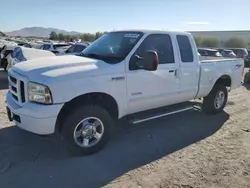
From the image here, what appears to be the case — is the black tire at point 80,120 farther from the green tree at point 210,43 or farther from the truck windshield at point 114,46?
the green tree at point 210,43

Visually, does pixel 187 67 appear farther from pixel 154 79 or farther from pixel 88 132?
pixel 88 132

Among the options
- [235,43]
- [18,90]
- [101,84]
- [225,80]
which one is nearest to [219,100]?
[225,80]

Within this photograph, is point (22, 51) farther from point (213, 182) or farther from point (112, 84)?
point (213, 182)

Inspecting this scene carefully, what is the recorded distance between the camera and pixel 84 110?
4297 mm

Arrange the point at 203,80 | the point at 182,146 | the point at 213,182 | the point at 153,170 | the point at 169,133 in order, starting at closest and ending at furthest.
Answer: the point at 213,182 < the point at 153,170 < the point at 182,146 < the point at 169,133 < the point at 203,80

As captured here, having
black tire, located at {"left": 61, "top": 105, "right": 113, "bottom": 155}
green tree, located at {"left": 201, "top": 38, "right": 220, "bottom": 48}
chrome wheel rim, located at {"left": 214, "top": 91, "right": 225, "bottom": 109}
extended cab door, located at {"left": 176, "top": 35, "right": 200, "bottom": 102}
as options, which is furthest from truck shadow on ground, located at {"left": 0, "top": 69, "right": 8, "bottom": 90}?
green tree, located at {"left": 201, "top": 38, "right": 220, "bottom": 48}

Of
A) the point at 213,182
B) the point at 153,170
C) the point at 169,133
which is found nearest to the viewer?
the point at 213,182

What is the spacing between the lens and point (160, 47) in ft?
17.9

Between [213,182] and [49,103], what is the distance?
8.39ft

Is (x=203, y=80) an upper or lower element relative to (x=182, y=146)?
upper

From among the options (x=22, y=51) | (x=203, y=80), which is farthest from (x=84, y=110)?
(x=22, y=51)

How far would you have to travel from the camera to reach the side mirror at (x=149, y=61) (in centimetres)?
458

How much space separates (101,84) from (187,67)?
228 centimetres

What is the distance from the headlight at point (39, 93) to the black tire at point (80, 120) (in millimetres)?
438
